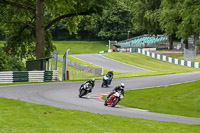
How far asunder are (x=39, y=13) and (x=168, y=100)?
57.3 ft

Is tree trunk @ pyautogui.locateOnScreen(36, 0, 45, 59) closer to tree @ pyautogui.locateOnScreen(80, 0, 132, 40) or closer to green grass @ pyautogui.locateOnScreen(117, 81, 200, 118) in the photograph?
green grass @ pyautogui.locateOnScreen(117, 81, 200, 118)

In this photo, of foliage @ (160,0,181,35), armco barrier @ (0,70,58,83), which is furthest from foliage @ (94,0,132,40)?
armco barrier @ (0,70,58,83)

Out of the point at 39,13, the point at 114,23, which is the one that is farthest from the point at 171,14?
the point at 114,23

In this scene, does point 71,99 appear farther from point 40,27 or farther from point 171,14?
point 171,14

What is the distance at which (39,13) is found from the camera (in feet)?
115

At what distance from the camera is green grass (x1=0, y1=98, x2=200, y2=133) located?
1092 cm

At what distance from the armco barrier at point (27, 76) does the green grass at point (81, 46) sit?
6087cm

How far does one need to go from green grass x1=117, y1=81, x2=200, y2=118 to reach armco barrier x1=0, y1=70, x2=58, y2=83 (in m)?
8.05

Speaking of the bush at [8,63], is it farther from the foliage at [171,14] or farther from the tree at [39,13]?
the foliage at [171,14]

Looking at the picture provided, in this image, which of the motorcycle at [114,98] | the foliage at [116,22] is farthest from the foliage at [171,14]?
the motorcycle at [114,98]

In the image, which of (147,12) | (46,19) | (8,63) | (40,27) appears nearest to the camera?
(8,63)

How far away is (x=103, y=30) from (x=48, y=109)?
84615 millimetres

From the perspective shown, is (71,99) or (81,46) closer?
(71,99)

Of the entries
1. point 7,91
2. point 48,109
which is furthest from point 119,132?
point 7,91
